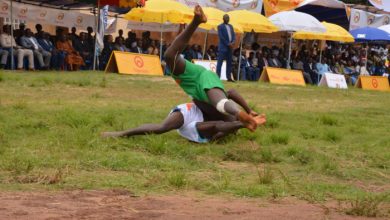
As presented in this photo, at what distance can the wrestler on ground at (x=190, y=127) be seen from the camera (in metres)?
8.05

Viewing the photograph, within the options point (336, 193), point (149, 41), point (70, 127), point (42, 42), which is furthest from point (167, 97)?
point (149, 41)

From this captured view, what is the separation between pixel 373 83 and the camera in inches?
1064

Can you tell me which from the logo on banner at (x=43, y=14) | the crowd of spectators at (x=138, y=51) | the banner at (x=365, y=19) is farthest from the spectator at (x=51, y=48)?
the banner at (x=365, y=19)

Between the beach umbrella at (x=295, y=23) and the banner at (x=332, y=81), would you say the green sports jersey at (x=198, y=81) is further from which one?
the banner at (x=332, y=81)

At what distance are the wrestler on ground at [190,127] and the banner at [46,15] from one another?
49.1 feet

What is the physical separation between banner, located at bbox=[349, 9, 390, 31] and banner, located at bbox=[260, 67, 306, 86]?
11779 millimetres

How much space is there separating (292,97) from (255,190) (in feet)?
32.9

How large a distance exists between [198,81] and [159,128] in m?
0.76

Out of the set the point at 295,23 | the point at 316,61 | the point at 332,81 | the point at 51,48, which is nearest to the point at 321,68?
the point at 316,61

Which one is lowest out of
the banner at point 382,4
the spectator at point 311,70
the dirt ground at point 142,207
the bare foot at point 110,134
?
the spectator at point 311,70

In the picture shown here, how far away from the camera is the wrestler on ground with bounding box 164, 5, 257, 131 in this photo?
7676mm

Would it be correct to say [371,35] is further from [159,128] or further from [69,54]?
[159,128]

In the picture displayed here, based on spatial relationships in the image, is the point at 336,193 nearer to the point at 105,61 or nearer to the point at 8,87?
the point at 8,87

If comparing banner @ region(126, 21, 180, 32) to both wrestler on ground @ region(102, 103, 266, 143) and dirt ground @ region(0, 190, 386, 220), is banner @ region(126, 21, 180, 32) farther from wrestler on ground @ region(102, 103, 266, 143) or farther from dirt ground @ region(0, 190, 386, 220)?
dirt ground @ region(0, 190, 386, 220)
